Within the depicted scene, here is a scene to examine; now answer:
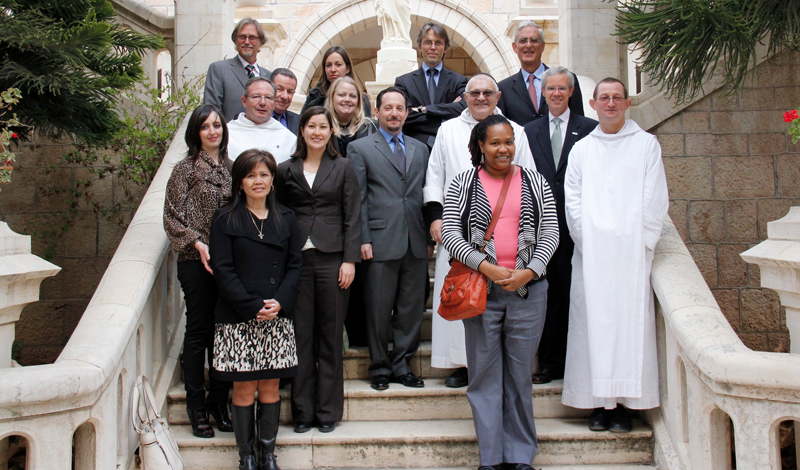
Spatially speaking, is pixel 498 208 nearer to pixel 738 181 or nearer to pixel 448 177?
pixel 448 177

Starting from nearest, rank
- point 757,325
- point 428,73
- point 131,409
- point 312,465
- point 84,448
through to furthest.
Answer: point 84,448 < point 131,409 < point 312,465 < point 428,73 < point 757,325

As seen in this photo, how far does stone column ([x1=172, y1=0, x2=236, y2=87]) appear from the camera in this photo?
6.58 metres

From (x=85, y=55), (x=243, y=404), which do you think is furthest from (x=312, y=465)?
(x=85, y=55)

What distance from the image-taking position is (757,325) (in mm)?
6105

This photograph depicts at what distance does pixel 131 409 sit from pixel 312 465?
3.41ft

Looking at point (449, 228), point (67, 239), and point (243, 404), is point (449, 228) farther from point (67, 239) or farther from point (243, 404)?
point (67, 239)

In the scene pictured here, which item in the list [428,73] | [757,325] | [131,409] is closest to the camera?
[131,409]

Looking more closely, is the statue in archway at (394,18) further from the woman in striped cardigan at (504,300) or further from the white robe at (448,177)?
the woman in striped cardigan at (504,300)

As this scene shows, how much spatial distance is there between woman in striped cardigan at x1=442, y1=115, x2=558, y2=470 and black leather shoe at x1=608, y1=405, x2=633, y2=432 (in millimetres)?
585

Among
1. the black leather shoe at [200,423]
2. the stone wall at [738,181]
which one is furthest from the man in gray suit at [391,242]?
the stone wall at [738,181]

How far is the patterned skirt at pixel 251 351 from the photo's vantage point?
3639mm

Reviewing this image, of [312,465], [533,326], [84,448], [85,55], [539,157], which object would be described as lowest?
[312,465]

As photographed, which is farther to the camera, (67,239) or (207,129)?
(67,239)

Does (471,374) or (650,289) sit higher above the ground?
(650,289)
